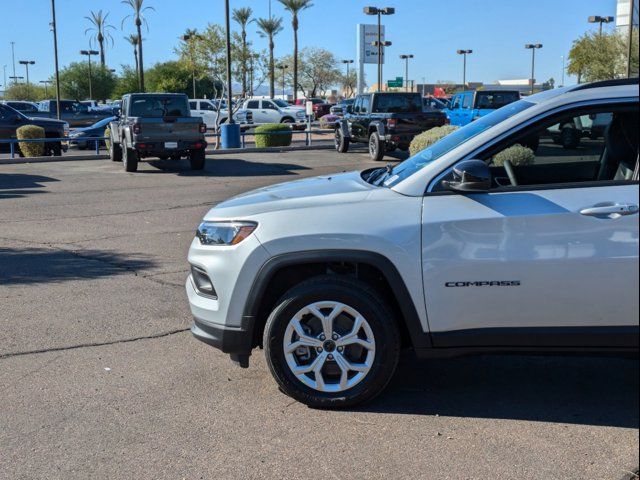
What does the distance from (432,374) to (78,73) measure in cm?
7422

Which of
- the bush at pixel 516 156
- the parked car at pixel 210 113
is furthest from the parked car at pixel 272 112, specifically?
the bush at pixel 516 156

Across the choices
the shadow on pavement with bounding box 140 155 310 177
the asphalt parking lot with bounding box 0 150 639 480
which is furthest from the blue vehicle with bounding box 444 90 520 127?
the asphalt parking lot with bounding box 0 150 639 480

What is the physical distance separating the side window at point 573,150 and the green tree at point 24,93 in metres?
→ 88.1

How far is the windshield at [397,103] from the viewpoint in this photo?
21766 mm

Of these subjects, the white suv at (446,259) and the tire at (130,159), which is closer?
the white suv at (446,259)

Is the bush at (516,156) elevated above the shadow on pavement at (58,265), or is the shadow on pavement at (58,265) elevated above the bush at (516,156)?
the bush at (516,156)

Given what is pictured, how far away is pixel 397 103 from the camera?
21.9 metres

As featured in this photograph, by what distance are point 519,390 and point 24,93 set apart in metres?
90.3

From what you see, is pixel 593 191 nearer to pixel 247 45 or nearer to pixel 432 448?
pixel 432 448

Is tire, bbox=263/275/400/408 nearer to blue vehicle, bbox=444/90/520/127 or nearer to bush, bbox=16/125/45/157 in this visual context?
bush, bbox=16/125/45/157

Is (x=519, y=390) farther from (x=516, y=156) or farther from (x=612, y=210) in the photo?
(x=516, y=156)

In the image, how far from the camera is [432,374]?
5.02 meters

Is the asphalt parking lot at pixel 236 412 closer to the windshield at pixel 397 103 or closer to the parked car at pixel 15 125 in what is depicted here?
the windshield at pixel 397 103

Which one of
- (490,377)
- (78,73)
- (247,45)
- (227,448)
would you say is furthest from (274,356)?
(78,73)
